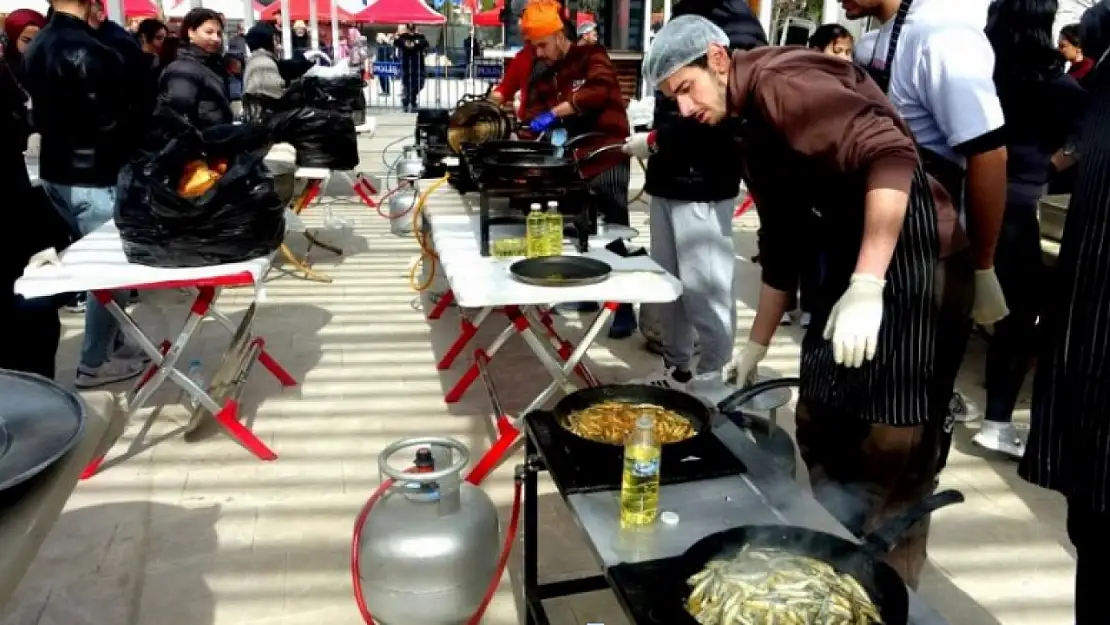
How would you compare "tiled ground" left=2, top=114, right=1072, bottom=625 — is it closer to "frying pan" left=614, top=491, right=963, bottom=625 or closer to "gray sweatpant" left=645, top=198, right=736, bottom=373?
"gray sweatpant" left=645, top=198, right=736, bottom=373

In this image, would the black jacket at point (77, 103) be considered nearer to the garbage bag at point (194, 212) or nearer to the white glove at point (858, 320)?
the garbage bag at point (194, 212)

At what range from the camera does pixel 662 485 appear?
1.83m

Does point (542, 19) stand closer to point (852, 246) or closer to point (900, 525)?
point (852, 246)

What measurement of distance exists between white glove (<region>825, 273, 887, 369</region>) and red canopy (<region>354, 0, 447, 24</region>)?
24.4m

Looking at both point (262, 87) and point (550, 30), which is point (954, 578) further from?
point (262, 87)

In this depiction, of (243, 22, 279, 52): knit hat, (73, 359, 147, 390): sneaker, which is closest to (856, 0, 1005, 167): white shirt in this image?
(73, 359, 147, 390): sneaker

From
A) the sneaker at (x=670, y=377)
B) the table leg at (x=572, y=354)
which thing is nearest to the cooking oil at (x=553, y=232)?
the table leg at (x=572, y=354)

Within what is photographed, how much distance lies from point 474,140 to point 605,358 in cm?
142

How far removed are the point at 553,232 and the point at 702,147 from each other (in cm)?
78

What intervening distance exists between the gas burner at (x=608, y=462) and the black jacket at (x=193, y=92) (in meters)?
4.09

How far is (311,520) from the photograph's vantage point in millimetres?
3270

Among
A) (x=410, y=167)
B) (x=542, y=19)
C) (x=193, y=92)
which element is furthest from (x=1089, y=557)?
(x=410, y=167)

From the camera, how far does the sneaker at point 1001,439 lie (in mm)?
3705

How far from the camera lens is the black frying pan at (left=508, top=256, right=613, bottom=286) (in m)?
3.15
